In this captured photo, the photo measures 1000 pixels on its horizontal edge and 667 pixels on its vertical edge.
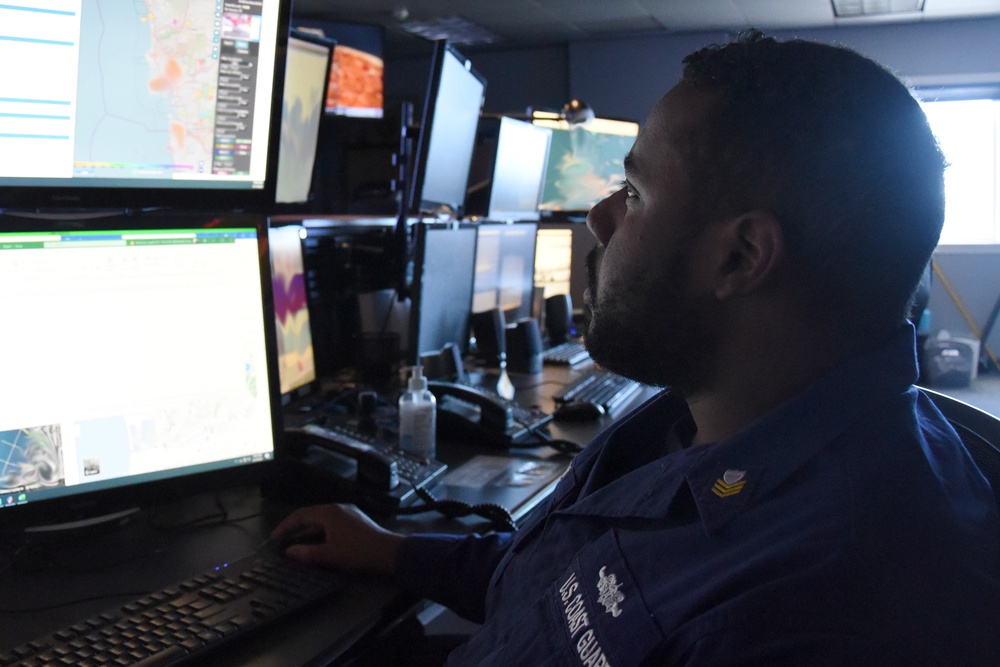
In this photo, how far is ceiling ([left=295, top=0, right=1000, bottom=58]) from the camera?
18.2ft

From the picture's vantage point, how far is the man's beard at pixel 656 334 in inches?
33.6

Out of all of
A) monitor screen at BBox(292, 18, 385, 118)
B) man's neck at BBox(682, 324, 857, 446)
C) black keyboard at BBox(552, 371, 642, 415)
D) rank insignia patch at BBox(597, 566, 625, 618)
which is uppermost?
monitor screen at BBox(292, 18, 385, 118)

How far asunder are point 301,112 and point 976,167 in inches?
219

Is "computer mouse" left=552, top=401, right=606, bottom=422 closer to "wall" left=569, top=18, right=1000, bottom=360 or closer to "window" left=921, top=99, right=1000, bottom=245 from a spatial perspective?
"wall" left=569, top=18, right=1000, bottom=360

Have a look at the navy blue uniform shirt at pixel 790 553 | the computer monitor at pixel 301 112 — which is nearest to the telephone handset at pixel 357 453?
the navy blue uniform shirt at pixel 790 553

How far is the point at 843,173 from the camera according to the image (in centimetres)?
74

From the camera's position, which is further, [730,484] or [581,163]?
[581,163]

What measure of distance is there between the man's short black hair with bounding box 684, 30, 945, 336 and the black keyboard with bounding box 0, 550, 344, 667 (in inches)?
25.5

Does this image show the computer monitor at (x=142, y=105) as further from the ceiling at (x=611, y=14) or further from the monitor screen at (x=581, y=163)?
the ceiling at (x=611, y=14)

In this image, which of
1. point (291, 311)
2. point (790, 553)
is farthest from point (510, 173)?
point (790, 553)

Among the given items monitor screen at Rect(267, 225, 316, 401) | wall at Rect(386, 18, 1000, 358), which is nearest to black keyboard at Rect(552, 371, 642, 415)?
monitor screen at Rect(267, 225, 316, 401)

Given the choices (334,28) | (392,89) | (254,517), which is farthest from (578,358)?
(392,89)

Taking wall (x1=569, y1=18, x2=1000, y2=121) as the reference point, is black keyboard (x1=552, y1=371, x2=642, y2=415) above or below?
below

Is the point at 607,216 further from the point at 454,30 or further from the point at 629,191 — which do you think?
the point at 454,30
